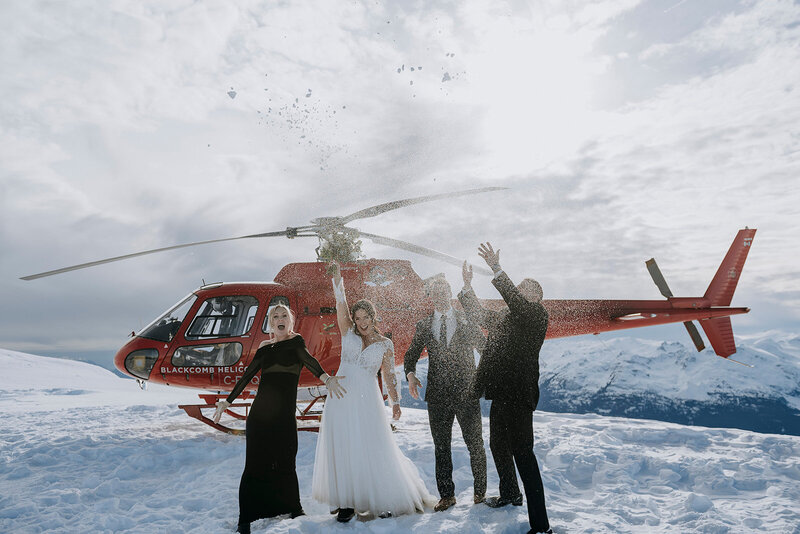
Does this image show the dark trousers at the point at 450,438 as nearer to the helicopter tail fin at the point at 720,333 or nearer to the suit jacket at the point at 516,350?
the suit jacket at the point at 516,350

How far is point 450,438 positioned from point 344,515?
1.13 m

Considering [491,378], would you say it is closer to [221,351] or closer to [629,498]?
[629,498]

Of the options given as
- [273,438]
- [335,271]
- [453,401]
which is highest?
[335,271]

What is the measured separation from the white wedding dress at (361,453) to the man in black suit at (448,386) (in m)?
0.33

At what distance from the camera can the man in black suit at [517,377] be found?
3.65 m

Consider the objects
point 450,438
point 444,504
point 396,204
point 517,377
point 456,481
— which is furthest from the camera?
point 396,204

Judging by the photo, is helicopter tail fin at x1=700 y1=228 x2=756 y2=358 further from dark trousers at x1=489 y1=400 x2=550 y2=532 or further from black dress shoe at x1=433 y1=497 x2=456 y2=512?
black dress shoe at x1=433 y1=497 x2=456 y2=512

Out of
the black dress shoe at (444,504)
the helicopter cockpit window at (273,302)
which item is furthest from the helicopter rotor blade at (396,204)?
the black dress shoe at (444,504)

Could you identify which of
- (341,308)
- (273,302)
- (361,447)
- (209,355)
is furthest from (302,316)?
(361,447)

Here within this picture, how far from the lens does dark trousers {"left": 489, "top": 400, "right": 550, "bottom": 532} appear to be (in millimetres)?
3613

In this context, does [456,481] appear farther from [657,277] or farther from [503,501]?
[657,277]

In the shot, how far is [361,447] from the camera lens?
13.3ft

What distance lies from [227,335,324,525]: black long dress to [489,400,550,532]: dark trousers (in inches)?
64.0

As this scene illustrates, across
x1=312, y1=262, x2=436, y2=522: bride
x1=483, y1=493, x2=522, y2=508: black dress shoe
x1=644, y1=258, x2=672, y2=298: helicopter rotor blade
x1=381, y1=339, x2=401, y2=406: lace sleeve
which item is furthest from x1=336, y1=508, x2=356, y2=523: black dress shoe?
x1=644, y1=258, x2=672, y2=298: helicopter rotor blade
